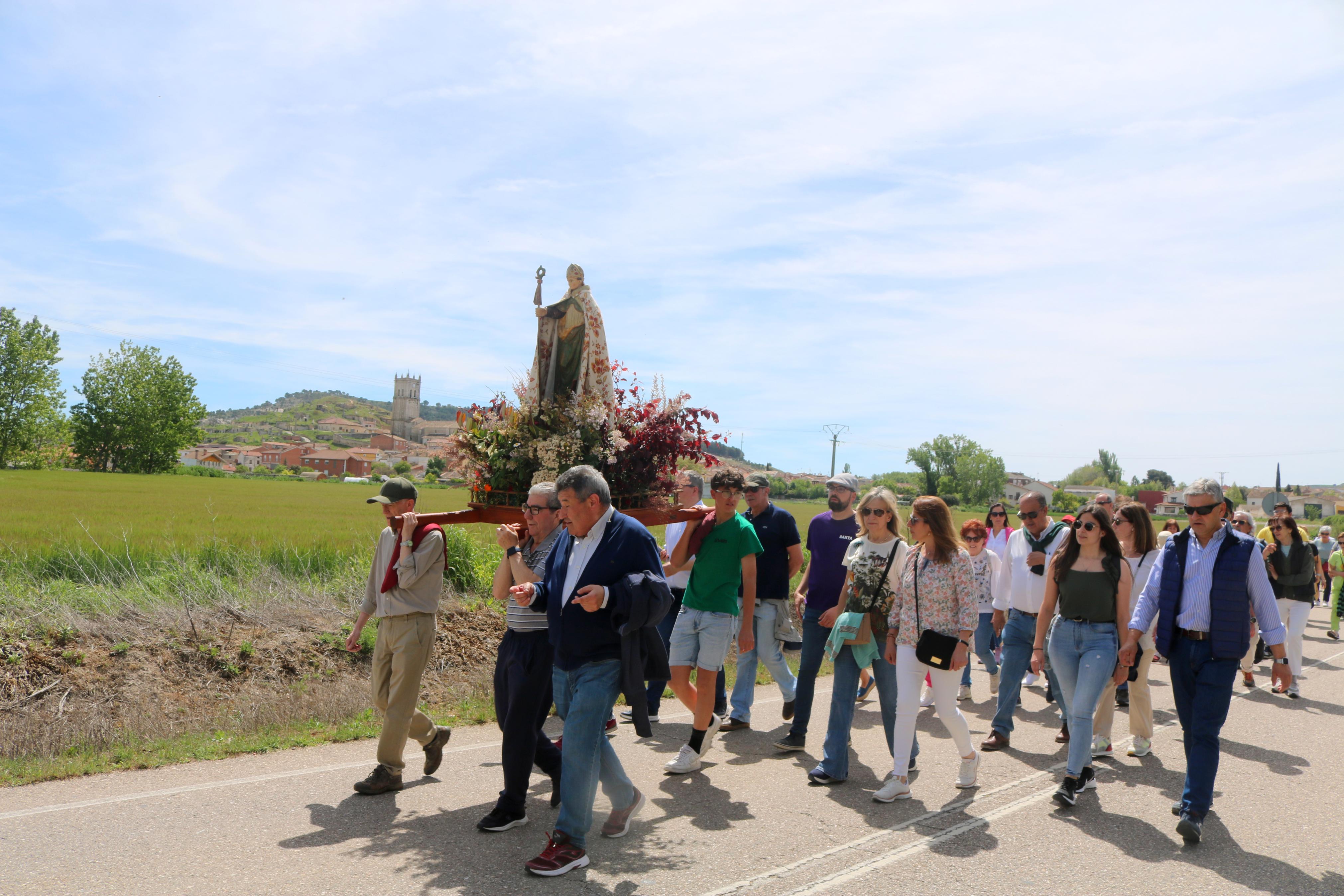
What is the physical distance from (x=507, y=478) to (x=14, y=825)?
3233 mm

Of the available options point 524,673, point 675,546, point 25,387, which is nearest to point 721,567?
point 675,546

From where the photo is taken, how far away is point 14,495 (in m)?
25.6

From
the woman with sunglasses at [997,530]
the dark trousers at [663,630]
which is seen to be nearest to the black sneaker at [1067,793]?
the dark trousers at [663,630]

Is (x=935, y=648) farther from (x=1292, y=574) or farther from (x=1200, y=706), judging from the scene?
(x=1292, y=574)

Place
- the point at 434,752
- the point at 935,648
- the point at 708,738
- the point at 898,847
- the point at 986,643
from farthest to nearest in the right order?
1. the point at 986,643
2. the point at 708,738
3. the point at 434,752
4. the point at 935,648
5. the point at 898,847

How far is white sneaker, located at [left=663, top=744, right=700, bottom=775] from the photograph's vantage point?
5.96 meters

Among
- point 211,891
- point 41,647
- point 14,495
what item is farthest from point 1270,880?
point 14,495

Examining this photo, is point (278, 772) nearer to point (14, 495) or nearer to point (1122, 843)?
point (1122, 843)

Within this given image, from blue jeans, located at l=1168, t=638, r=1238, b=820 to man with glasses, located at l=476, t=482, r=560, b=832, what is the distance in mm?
3596

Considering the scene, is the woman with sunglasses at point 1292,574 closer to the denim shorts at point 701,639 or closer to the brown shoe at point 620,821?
the denim shorts at point 701,639

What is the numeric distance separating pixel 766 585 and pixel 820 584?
0.65m

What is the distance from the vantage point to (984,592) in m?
8.65

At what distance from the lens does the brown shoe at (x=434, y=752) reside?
577 centimetres

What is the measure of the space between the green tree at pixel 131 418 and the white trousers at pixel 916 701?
82.7 m
